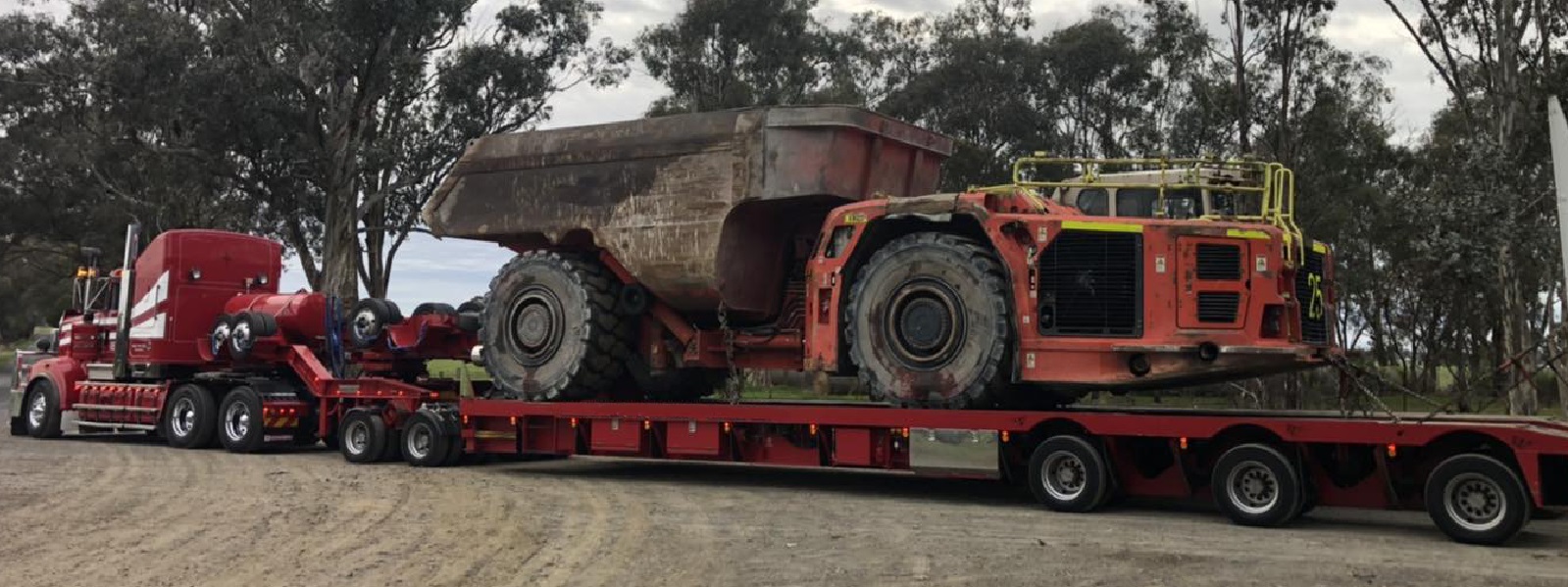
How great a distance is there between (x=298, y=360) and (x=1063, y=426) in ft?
38.3

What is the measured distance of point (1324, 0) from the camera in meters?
31.8

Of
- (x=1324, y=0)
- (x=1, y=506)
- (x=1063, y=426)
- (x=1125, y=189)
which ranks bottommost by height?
(x=1, y=506)

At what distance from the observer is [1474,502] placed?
10164 mm

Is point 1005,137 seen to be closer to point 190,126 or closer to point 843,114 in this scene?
point 190,126

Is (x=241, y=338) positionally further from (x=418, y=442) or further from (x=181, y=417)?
(x=418, y=442)

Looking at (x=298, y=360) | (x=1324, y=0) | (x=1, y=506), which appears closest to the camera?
(x=1, y=506)

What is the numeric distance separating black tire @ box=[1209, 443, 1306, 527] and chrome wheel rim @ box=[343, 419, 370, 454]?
36.0 ft

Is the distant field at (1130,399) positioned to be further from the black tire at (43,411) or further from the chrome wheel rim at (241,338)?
the black tire at (43,411)

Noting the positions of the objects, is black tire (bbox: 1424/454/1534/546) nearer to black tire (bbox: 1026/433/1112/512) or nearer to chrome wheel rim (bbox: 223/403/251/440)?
black tire (bbox: 1026/433/1112/512)

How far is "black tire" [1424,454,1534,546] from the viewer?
9938 mm

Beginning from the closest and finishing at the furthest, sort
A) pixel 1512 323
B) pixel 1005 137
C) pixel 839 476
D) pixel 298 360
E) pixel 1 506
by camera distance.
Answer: pixel 1 506
pixel 839 476
pixel 298 360
pixel 1512 323
pixel 1005 137

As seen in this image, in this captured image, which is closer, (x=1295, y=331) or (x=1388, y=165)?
(x=1295, y=331)

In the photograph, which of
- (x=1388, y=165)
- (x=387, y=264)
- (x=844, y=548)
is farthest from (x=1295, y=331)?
(x=387, y=264)

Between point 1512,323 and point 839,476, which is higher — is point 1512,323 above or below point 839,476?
above
